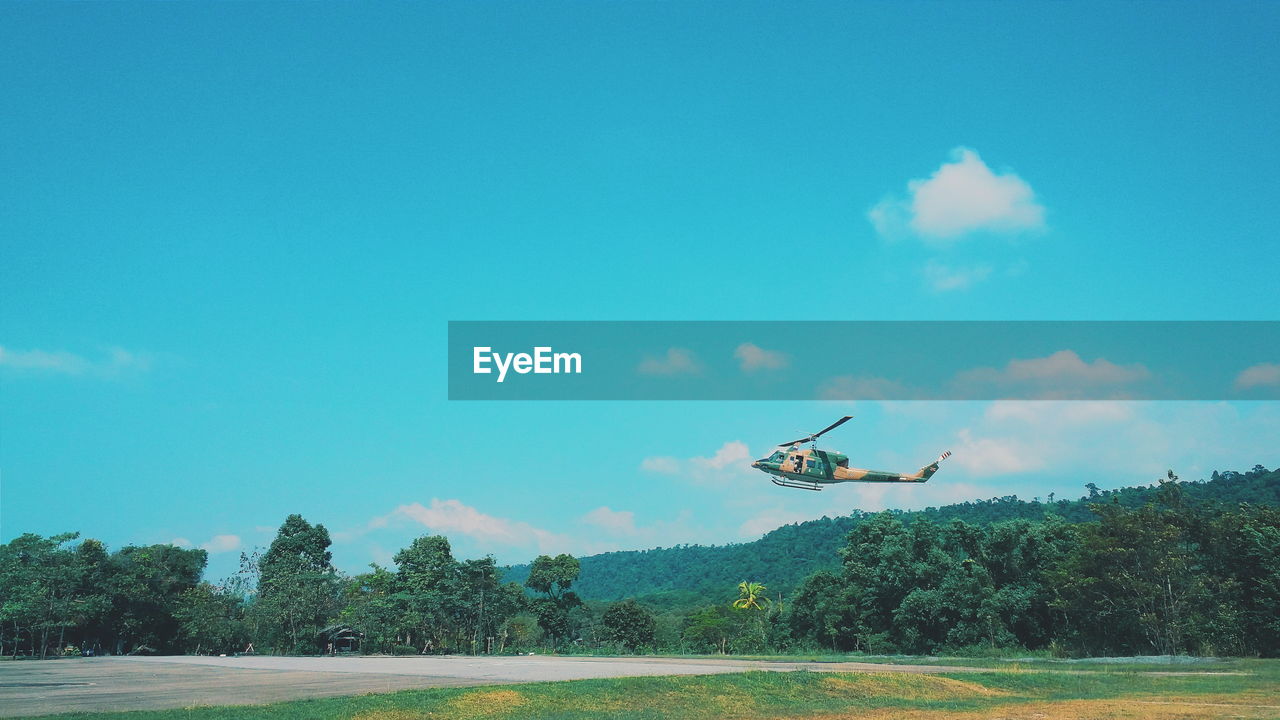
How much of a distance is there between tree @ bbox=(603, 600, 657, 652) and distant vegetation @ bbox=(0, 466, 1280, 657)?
25 cm

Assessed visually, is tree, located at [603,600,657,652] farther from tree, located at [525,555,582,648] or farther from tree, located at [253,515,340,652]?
tree, located at [253,515,340,652]

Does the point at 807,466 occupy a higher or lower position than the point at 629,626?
higher

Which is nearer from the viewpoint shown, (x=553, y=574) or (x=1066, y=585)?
(x=1066, y=585)

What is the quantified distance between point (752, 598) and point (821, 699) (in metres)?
88.6

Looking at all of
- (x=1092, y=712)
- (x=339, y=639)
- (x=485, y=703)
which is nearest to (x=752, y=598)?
(x=339, y=639)

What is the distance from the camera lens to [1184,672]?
122 feet

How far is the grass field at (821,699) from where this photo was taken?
2283 centimetres

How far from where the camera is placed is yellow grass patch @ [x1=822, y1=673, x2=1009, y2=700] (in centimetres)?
2945

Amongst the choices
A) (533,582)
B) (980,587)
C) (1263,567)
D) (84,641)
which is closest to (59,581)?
(84,641)

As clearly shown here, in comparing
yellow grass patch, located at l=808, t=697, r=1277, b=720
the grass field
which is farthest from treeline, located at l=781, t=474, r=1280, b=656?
yellow grass patch, located at l=808, t=697, r=1277, b=720

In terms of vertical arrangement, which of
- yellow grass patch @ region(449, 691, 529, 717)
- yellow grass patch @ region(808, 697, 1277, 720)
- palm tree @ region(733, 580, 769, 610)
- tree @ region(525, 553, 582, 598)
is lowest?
yellow grass patch @ region(808, 697, 1277, 720)

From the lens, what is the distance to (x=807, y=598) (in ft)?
273

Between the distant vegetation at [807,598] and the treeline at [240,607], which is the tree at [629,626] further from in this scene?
the treeline at [240,607]

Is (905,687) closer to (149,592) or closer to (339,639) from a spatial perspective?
(339,639)
